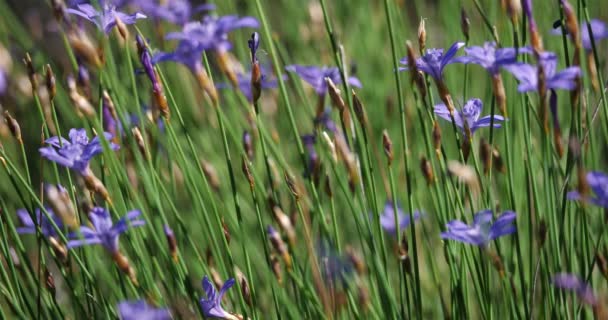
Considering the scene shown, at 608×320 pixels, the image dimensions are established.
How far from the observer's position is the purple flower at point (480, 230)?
1.12 meters

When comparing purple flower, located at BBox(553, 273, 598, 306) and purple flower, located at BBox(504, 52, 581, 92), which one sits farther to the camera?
purple flower, located at BBox(504, 52, 581, 92)

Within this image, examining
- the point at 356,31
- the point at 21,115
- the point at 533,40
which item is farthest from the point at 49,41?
the point at 533,40

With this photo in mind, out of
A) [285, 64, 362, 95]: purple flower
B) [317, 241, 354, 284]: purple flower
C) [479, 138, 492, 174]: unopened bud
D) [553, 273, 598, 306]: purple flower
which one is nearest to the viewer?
[553, 273, 598, 306]: purple flower

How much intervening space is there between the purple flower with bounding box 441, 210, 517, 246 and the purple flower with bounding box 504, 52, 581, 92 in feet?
0.70

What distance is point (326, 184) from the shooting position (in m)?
1.35

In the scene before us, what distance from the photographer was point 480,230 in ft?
3.78

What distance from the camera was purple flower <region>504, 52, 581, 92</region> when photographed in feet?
3.45

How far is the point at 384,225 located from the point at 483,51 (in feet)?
2.77

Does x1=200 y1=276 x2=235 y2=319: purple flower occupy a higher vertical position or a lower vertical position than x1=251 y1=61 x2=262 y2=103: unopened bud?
lower

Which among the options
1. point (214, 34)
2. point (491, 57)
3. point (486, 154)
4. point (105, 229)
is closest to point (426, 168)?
point (486, 154)

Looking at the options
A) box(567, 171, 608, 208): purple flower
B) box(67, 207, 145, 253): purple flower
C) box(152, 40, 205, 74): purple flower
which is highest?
box(152, 40, 205, 74): purple flower

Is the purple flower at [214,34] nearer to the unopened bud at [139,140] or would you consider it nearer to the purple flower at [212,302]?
the unopened bud at [139,140]

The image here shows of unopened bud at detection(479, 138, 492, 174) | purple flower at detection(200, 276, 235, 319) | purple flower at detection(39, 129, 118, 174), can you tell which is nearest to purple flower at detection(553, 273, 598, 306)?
unopened bud at detection(479, 138, 492, 174)

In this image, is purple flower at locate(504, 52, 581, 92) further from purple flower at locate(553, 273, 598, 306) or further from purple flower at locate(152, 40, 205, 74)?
purple flower at locate(152, 40, 205, 74)
